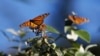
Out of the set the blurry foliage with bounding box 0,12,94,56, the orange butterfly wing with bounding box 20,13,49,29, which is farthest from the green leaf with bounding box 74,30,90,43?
the orange butterfly wing with bounding box 20,13,49,29

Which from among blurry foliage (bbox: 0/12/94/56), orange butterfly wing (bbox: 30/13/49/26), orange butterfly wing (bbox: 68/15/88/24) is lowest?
blurry foliage (bbox: 0/12/94/56)

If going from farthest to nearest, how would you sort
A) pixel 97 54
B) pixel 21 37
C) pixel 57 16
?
pixel 57 16 → pixel 97 54 → pixel 21 37

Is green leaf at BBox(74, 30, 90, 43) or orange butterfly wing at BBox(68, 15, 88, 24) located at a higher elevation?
orange butterfly wing at BBox(68, 15, 88, 24)

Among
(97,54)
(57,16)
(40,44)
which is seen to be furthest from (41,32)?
(57,16)

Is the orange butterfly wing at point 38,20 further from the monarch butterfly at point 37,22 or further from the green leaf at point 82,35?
→ the green leaf at point 82,35

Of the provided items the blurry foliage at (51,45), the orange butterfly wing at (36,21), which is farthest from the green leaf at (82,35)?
the orange butterfly wing at (36,21)

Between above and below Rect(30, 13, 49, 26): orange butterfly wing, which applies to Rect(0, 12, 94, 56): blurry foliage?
below

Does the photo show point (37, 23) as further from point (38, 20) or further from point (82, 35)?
point (82, 35)

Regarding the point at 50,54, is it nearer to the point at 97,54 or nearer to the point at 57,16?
the point at 97,54

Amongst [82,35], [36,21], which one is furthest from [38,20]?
[82,35]

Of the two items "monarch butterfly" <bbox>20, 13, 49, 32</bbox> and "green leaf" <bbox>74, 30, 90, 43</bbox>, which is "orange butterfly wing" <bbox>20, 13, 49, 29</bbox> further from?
"green leaf" <bbox>74, 30, 90, 43</bbox>

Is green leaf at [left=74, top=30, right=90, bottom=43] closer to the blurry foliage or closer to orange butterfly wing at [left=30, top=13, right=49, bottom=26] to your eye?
the blurry foliage
